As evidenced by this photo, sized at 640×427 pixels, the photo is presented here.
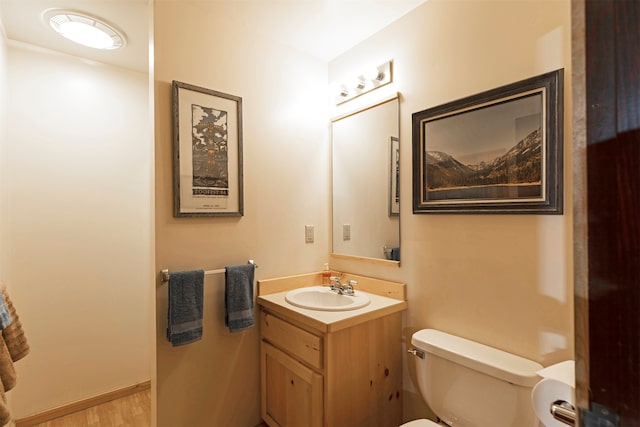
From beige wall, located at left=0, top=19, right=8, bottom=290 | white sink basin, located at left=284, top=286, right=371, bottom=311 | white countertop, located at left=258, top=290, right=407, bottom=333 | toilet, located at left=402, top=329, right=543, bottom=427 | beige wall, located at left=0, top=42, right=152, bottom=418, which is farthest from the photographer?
beige wall, located at left=0, top=42, right=152, bottom=418

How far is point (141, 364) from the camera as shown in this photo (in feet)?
8.14

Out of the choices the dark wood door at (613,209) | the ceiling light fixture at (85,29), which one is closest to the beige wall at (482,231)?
the dark wood door at (613,209)

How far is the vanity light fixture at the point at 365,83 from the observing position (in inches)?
76.3

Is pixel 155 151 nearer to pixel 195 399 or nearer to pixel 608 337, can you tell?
pixel 195 399

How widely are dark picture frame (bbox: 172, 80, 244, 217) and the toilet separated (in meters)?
1.27

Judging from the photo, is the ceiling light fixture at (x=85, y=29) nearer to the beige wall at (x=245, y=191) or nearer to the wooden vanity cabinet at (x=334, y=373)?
the beige wall at (x=245, y=191)

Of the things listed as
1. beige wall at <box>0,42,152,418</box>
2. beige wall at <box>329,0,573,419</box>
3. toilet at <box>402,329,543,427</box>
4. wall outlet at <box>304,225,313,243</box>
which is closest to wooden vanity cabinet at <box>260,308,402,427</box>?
beige wall at <box>329,0,573,419</box>

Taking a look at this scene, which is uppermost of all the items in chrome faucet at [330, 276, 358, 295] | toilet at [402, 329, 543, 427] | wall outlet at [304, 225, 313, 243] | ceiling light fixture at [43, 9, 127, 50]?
ceiling light fixture at [43, 9, 127, 50]

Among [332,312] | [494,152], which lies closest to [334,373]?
[332,312]

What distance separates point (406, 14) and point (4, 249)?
104 inches

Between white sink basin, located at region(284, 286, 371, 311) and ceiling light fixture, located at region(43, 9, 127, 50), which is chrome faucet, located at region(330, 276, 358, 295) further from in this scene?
ceiling light fixture, located at region(43, 9, 127, 50)

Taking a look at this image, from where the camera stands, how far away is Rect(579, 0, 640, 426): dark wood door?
31 cm

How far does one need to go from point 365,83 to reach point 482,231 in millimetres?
1151

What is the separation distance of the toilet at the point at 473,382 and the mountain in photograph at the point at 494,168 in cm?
74
